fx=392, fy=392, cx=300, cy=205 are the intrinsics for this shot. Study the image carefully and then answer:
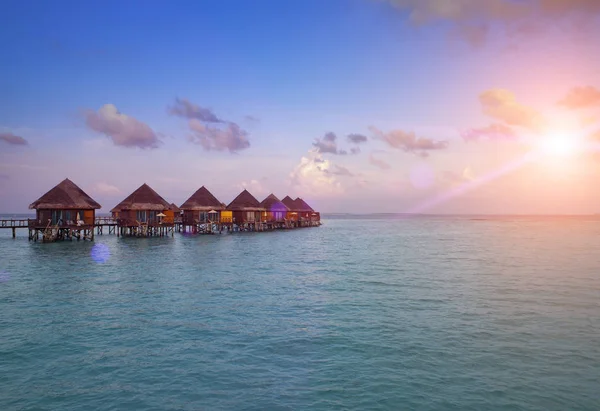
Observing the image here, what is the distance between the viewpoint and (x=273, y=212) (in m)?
76.4

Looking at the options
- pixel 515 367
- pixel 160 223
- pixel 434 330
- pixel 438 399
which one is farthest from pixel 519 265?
pixel 160 223

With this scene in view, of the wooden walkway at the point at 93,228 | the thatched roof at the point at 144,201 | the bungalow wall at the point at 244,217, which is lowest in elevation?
the wooden walkway at the point at 93,228

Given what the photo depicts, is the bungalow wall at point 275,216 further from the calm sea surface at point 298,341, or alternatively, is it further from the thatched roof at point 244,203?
the calm sea surface at point 298,341

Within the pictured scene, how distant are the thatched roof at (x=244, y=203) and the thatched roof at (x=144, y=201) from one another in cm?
1592

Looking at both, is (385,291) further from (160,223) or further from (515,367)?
(160,223)

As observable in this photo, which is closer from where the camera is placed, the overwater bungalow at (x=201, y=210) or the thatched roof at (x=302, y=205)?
the overwater bungalow at (x=201, y=210)

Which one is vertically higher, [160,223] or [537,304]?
[160,223]

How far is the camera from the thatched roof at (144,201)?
49094 mm

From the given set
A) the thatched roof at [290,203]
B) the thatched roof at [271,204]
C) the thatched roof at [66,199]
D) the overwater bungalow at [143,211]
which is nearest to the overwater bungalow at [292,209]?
the thatched roof at [290,203]

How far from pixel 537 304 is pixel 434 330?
695 cm

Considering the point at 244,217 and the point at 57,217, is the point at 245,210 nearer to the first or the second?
the point at 244,217

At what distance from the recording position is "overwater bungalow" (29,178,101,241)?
139 feet

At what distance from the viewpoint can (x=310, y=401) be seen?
849cm

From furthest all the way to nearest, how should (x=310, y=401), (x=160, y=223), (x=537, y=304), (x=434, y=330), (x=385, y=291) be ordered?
(x=160, y=223) → (x=385, y=291) → (x=537, y=304) → (x=434, y=330) → (x=310, y=401)
